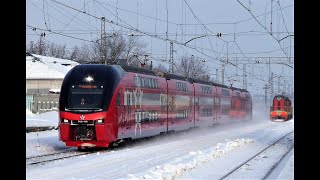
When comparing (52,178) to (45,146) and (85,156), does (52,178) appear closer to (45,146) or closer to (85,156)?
(85,156)

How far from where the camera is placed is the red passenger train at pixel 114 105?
2014 cm

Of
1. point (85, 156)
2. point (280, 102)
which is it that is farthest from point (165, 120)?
point (280, 102)

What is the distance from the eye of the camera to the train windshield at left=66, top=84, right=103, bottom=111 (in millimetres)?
20156

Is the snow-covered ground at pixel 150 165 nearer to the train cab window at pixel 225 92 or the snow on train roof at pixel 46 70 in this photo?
the train cab window at pixel 225 92

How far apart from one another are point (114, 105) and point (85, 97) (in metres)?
1.12

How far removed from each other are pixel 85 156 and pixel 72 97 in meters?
2.64

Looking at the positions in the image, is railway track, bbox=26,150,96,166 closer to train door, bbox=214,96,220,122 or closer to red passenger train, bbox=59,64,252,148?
red passenger train, bbox=59,64,252,148

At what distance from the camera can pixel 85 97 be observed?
2030cm

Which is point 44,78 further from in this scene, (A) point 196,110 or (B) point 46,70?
(A) point 196,110

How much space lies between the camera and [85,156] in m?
18.7

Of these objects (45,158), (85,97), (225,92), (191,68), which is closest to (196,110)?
(225,92)

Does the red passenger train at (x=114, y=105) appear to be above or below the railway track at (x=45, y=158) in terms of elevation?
above

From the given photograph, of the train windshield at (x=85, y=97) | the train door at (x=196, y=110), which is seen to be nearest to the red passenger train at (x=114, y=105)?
the train windshield at (x=85, y=97)
